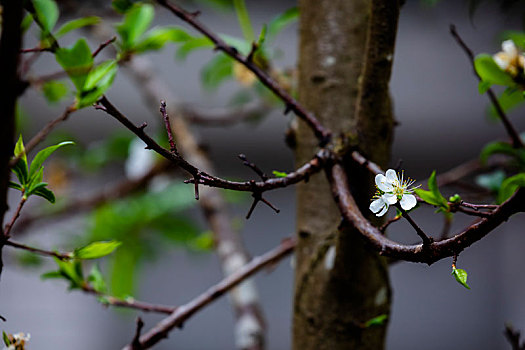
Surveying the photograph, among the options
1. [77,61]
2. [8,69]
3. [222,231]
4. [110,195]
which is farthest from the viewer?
[110,195]

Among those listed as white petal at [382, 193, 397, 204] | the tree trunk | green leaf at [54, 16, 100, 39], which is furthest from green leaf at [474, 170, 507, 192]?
green leaf at [54, 16, 100, 39]

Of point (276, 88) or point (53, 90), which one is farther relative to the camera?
point (53, 90)

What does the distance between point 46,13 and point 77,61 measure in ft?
0.18

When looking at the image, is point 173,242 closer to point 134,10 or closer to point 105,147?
point 105,147

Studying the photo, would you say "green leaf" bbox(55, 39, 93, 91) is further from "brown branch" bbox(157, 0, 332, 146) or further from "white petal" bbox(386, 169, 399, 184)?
"white petal" bbox(386, 169, 399, 184)

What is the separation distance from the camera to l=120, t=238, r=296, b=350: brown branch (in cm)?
34

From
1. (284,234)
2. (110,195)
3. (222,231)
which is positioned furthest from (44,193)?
(284,234)

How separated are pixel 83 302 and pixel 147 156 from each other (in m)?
0.67

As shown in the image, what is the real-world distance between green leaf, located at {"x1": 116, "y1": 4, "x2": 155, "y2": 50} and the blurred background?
84 centimetres

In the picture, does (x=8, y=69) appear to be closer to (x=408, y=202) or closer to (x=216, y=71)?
(x=408, y=202)

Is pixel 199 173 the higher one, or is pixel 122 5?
pixel 122 5

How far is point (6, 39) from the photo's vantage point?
7.1 inches

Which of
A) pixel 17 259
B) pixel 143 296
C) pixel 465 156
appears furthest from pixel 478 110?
pixel 17 259

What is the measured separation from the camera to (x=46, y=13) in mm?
328
